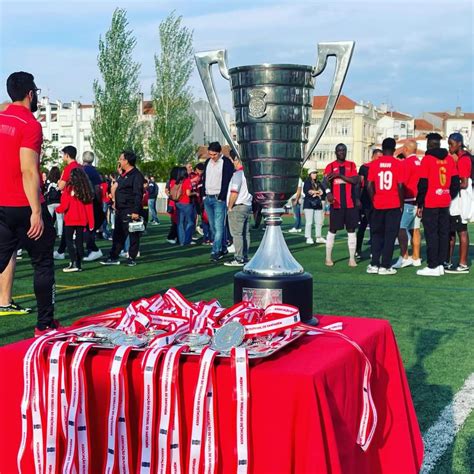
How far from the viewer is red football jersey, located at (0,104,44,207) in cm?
520

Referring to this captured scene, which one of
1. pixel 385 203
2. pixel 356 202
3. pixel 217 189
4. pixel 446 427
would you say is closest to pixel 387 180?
pixel 385 203

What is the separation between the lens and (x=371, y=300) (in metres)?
8.56

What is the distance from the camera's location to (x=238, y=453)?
7.23 feet

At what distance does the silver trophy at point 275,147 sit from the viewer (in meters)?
2.86

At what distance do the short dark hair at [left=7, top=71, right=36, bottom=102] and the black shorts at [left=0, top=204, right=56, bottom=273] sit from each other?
2.75 feet

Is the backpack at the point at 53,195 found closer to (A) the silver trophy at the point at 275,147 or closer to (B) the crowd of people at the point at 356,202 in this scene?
(B) the crowd of people at the point at 356,202

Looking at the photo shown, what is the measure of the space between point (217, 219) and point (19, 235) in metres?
7.46

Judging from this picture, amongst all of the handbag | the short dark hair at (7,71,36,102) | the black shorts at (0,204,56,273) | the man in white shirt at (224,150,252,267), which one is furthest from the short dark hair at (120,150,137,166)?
the short dark hair at (7,71,36,102)

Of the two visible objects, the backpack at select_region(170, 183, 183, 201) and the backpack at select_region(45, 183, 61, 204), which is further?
the backpack at select_region(170, 183, 183, 201)

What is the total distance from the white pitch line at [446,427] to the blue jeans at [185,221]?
11.6m

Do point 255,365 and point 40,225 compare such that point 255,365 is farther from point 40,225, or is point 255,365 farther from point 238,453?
point 40,225

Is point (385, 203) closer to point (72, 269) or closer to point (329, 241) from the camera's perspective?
point (329, 241)

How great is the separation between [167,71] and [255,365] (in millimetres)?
60534

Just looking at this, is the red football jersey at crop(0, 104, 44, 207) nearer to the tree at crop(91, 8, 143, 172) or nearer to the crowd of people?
the crowd of people
